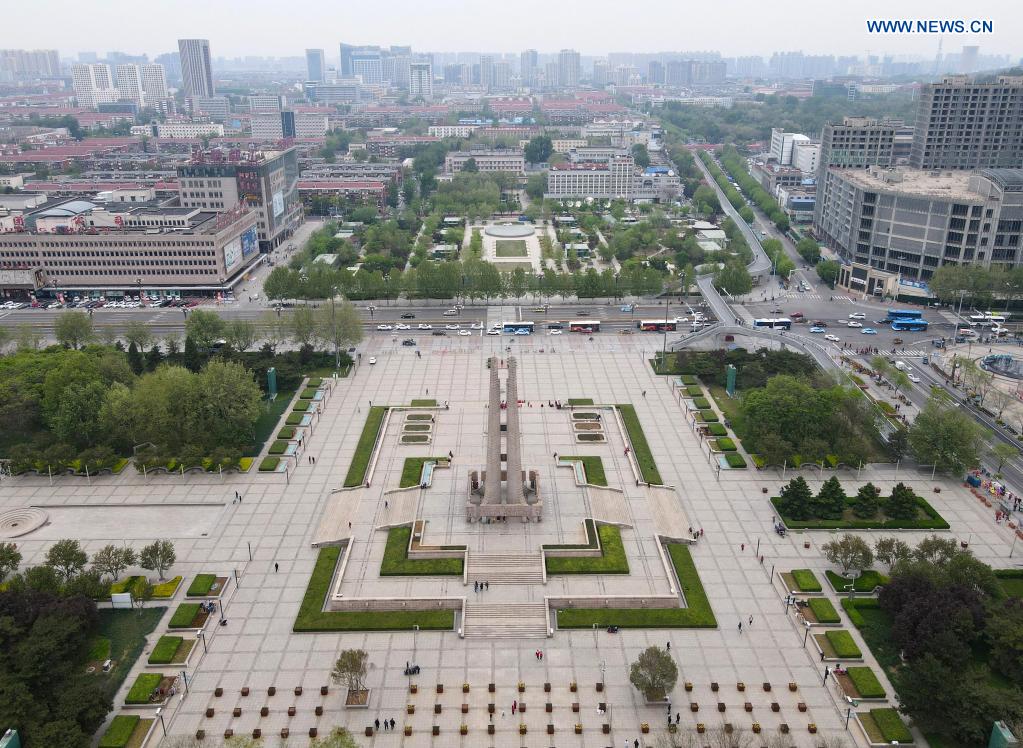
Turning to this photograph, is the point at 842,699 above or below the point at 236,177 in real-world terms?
below

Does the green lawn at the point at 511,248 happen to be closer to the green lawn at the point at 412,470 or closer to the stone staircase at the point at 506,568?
the green lawn at the point at 412,470

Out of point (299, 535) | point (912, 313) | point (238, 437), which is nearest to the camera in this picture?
point (299, 535)

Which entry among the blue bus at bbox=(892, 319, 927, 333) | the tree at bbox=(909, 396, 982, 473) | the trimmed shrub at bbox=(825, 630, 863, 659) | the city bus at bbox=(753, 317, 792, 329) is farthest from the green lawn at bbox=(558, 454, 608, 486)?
the blue bus at bbox=(892, 319, 927, 333)

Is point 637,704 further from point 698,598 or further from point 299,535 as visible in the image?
point 299,535

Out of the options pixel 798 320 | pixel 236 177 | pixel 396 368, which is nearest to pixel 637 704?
pixel 396 368

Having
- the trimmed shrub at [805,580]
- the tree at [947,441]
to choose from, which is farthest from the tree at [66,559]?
the tree at [947,441]
